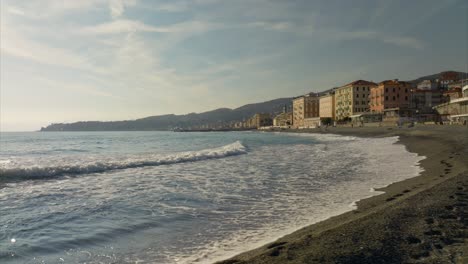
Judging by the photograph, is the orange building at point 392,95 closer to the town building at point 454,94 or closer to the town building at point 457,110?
the town building at point 454,94

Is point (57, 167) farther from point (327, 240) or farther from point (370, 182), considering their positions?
point (327, 240)

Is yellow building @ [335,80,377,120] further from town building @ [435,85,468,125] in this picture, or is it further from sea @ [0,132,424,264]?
sea @ [0,132,424,264]

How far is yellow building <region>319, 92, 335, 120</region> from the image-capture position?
137613mm

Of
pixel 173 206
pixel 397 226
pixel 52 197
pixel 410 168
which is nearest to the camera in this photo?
pixel 397 226

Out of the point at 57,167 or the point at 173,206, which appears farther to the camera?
the point at 57,167

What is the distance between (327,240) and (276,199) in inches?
203

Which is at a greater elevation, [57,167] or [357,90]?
[357,90]

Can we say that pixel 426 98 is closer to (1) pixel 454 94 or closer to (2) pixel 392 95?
(1) pixel 454 94

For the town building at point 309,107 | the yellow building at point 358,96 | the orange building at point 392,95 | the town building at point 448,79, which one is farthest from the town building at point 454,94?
the town building at point 309,107

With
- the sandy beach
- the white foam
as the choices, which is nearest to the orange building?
the white foam

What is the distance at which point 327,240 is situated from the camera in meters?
6.06

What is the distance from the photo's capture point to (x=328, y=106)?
142250 millimetres

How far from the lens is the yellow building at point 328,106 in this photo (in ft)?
451

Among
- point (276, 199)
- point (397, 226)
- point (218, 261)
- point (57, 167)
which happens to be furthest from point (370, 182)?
point (57, 167)
